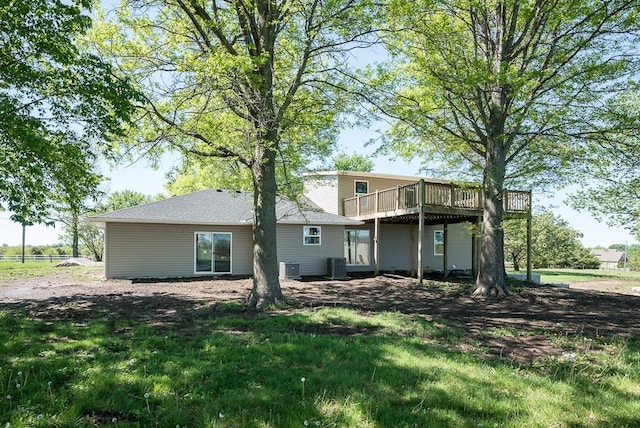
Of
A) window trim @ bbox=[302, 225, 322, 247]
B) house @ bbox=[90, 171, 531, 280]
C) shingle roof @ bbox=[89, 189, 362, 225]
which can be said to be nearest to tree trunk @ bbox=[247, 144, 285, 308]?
house @ bbox=[90, 171, 531, 280]

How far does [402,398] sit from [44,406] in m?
3.17

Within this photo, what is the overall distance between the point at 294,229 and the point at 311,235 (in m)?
0.90

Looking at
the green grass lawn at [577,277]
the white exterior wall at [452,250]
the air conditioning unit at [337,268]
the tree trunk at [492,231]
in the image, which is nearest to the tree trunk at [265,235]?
the tree trunk at [492,231]

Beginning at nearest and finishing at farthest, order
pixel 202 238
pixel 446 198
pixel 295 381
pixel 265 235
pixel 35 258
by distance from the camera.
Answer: pixel 295 381, pixel 265 235, pixel 446 198, pixel 202 238, pixel 35 258

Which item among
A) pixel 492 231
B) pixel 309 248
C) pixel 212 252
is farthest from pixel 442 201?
pixel 212 252

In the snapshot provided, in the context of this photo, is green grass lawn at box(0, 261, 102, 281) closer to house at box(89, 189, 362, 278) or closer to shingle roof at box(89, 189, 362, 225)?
house at box(89, 189, 362, 278)

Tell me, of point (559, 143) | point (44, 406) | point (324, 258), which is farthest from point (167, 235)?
point (559, 143)

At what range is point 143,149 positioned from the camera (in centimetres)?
941

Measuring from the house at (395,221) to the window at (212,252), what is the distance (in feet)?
14.2

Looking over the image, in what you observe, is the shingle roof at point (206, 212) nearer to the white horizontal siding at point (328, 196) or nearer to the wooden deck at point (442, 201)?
the white horizontal siding at point (328, 196)

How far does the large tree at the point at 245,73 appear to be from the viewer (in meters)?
8.72

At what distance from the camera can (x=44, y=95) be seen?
7.19 metres

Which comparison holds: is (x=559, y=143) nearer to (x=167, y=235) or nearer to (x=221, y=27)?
(x=221, y=27)

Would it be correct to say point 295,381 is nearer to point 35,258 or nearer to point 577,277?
point 577,277
